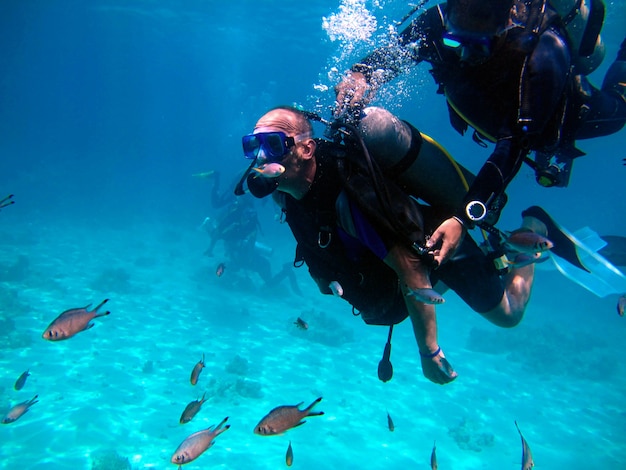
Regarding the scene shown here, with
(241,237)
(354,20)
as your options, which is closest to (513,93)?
(241,237)

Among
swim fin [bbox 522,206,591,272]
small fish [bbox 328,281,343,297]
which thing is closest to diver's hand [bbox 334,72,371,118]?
small fish [bbox 328,281,343,297]

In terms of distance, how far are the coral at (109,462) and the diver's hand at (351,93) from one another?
860 cm

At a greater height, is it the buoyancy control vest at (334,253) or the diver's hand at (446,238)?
the buoyancy control vest at (334,253)

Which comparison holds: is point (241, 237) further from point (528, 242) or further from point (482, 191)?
point (482, 191)

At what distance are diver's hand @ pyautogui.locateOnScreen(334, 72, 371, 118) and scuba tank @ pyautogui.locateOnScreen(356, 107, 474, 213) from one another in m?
0.47

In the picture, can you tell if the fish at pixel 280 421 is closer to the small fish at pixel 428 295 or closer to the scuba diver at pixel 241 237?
the small fish at pixel 428 295

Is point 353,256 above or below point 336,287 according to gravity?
above

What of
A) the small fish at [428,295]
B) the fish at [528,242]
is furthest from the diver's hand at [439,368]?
the fish at [528,242]

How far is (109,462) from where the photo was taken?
25.1 feet

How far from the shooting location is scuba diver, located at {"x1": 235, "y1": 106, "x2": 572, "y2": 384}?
2.50 meters

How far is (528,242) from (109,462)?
9.09 meters

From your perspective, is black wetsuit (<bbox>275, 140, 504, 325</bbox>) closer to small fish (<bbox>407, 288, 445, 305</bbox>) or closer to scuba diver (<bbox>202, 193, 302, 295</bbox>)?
small fish (<bbox>407, 288, 445, 305</bbox>)

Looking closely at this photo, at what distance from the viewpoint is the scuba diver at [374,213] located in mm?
2500

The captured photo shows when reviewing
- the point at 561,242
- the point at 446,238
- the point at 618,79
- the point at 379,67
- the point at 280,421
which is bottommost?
the point at 280,421
